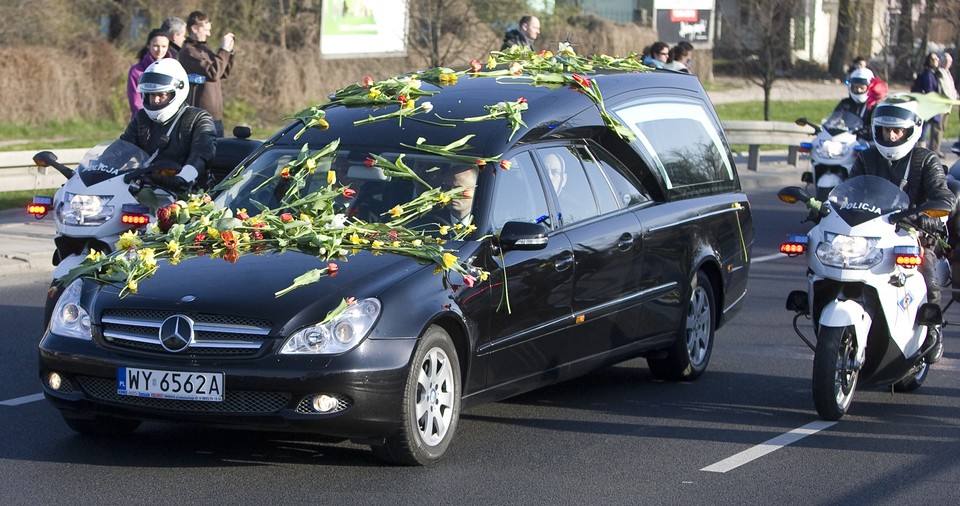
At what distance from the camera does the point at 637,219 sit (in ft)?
28.7

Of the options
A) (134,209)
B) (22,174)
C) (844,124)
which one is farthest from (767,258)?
(22,174)

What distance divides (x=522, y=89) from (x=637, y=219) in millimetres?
1001

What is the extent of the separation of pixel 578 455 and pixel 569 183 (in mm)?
1661

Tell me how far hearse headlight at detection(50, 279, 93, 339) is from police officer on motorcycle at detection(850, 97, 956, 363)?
4.57m

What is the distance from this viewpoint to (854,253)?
328 inches

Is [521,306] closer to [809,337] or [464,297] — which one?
[464,297]

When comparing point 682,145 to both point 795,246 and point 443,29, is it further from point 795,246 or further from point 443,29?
point 443,29

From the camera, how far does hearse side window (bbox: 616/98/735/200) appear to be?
9219 millimetres

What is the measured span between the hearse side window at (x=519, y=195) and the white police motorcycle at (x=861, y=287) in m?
1.43

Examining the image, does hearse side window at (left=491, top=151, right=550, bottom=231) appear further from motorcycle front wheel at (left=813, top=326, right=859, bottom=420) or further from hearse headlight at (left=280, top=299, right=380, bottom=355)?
motorcycle front wheel at (left=813, top=326, right=859, bottom=420)

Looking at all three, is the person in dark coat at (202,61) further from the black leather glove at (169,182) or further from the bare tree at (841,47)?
the bare tree at (841,47)

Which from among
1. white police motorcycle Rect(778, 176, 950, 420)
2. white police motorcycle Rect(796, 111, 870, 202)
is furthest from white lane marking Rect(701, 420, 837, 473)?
white police motorcycle Rect(796, 111, 870, 202)

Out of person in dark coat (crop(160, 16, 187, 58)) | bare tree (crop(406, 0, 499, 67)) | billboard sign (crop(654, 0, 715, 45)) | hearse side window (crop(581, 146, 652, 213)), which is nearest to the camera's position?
hearse side window (crop(581, 146, 652, 213))

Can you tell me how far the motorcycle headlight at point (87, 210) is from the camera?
9672 mm
